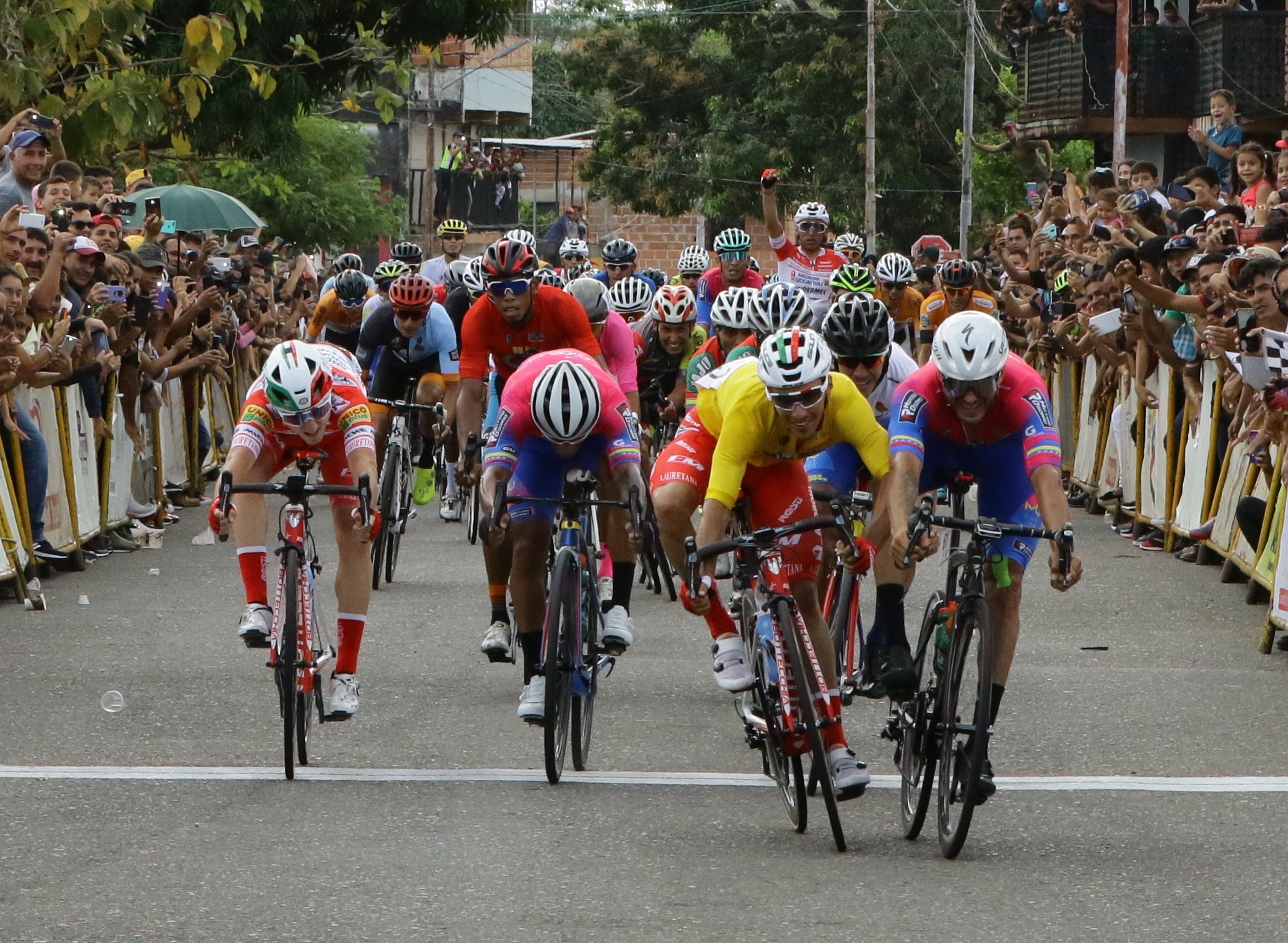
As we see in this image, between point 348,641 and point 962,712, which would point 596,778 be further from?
point 962,712

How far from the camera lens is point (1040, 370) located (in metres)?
24.0

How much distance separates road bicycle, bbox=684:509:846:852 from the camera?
7512mm

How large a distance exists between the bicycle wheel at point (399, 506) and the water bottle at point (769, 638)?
7136 millimetres

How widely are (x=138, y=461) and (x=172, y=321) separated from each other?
138cm

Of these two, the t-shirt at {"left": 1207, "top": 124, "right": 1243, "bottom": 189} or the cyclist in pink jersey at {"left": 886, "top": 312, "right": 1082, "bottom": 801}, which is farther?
the t-shirt at {"left": 1207, "top": 124, "right": 1243, "bottom": 189}

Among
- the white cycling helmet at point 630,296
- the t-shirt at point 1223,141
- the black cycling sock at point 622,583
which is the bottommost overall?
the black cycling sock at point 622,583

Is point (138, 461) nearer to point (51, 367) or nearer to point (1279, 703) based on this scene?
point (51, 367)

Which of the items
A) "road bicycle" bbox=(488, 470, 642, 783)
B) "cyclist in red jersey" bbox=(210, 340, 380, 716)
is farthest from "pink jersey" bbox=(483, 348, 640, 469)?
"cyclist in red jersey" bbox=(210, 340, 380, 716)

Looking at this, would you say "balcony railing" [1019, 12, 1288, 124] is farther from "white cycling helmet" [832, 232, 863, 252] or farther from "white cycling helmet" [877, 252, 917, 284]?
"white cycling helmet" [877, 252, 917, 284]

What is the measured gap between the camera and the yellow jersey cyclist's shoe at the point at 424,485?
16469 millimetres

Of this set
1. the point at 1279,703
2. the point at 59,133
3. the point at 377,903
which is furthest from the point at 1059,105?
the point at 377,903

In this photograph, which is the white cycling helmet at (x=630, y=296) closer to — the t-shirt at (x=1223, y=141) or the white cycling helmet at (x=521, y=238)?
the white cycling helmet at (x=521, y=238)

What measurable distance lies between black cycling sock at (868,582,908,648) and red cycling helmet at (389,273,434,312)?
654cm

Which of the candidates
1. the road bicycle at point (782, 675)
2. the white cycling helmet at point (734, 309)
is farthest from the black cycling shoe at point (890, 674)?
the white cycling helmet at point (734, 309)
